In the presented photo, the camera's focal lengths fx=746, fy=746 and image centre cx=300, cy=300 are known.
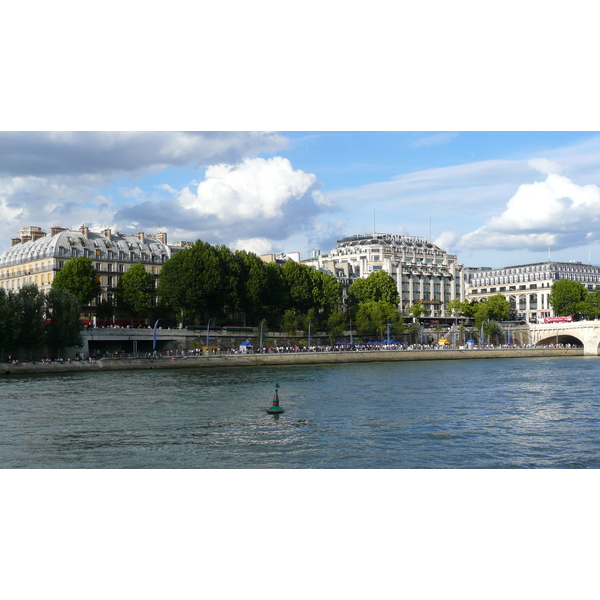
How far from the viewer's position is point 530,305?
14300 centimetres

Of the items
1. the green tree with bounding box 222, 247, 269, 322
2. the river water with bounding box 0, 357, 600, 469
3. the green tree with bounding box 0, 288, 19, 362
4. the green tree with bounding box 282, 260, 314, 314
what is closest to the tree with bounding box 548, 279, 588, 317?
the green tree with bounding box 282, 260, 314, 314

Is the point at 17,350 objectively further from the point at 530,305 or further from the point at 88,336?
the point at 530,305

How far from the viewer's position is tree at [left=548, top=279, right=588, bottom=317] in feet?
418

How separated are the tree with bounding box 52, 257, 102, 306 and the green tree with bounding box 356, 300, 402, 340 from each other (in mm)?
36077

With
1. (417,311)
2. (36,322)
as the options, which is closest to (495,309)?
(417,311)

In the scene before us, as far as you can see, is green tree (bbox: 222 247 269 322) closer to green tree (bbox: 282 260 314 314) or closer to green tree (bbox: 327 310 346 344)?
green tree (bbox: 282 260 314 314)

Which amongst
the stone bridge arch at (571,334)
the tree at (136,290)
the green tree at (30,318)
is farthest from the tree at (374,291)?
the green tree at (30,318)

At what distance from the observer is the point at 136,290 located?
275 feet

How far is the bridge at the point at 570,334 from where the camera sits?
97500 mm

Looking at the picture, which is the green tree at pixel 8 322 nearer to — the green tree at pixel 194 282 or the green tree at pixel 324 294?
the green tree at pixel 194 282

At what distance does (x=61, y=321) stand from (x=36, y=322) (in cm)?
335

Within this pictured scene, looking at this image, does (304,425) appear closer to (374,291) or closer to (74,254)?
(74,254)

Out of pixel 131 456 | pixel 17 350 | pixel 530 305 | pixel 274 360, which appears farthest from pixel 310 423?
pixel 530 305
